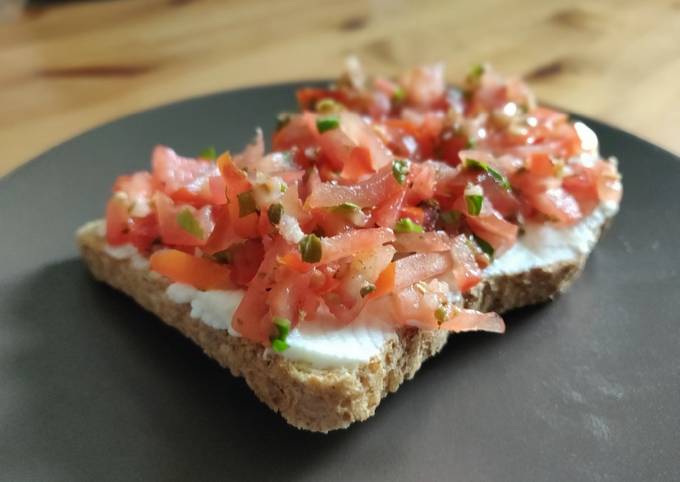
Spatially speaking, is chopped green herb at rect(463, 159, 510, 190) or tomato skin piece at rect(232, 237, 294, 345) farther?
chopped green herb at rect(463, 159, 510, 190)

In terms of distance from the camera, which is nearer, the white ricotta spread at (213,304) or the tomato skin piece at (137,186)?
the white ricotta spread at (213,304)

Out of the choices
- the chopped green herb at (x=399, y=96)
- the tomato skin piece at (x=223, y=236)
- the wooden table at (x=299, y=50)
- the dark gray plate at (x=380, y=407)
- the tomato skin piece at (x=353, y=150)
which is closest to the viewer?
the dark gray plate at (x=380, y=407)

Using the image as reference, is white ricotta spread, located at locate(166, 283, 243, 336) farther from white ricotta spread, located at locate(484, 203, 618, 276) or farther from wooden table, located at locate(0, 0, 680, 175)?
wooden table, located at locate(0, 0, 680, 175)

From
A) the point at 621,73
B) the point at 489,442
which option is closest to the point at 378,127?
the point at 489,442

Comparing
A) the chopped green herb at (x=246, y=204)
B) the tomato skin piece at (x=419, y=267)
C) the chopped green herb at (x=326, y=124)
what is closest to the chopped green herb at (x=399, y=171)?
the tomato skin piece at (x=419, y=267)

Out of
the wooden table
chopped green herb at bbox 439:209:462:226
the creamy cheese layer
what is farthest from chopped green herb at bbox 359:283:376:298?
the wooden table

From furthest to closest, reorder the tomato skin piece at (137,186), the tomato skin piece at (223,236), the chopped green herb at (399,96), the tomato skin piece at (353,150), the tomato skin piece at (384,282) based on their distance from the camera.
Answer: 1. the chopped green herb at (399,96)
2. the tomato skin piece at (137,186)
3. the tomato skin piece at (353,150)
4. the tomato skin piece at (223,236)
5. the tomato skin piece at (384,282)

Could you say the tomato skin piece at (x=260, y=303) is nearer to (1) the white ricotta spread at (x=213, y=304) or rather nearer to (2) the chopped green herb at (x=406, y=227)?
(1) the white ricotta spread at (x=213, y=304)
